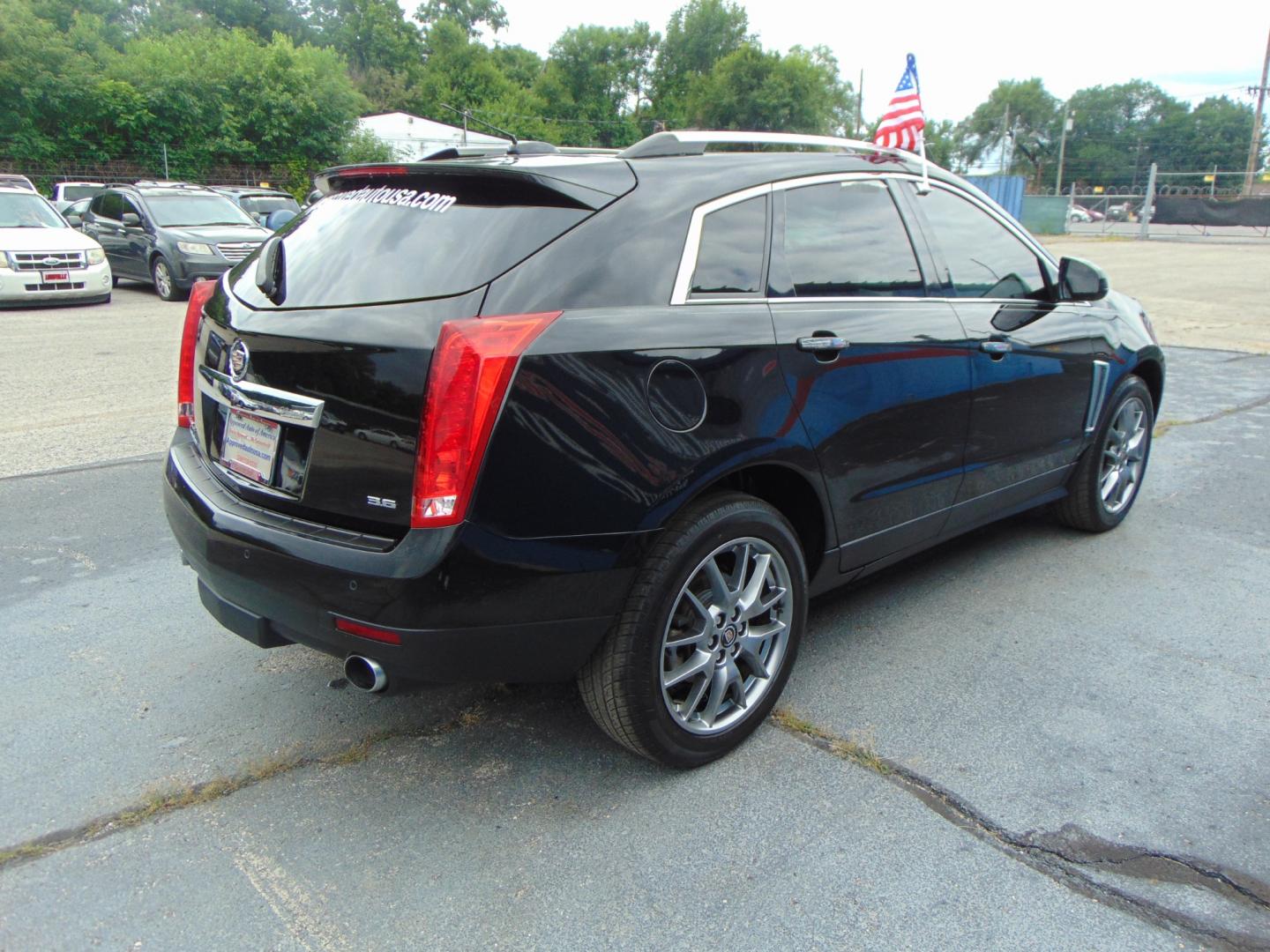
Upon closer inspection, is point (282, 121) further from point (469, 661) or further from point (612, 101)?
point (612, 101)

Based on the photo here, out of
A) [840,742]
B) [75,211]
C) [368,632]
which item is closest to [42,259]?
[75,211]

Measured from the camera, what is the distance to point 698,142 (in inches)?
128

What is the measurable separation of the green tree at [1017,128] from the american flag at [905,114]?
107m

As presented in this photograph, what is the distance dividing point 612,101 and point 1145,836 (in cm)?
8897

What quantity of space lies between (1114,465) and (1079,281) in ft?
3.61

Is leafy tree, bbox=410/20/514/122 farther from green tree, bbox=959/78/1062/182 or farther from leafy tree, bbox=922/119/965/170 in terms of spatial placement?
green tree, bbox=959/78/1062/182

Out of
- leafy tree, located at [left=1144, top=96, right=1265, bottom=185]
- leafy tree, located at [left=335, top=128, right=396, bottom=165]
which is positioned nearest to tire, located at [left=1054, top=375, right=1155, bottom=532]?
leafy tree, located at [left=335, top=128, right=396, bottom=165]

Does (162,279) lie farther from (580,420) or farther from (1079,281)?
(580,420)

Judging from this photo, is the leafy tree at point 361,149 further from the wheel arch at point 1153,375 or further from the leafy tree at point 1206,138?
the leafy tree at point 1206,138

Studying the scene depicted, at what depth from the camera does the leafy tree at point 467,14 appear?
313 feet

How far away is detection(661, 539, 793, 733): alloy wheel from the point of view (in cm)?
287

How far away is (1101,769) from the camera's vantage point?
298 centimetres

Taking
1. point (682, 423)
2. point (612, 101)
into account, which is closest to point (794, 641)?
point (682, 423)

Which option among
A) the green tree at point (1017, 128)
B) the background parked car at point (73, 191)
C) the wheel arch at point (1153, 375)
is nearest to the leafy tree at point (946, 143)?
the green tree at point (1017, 128)
